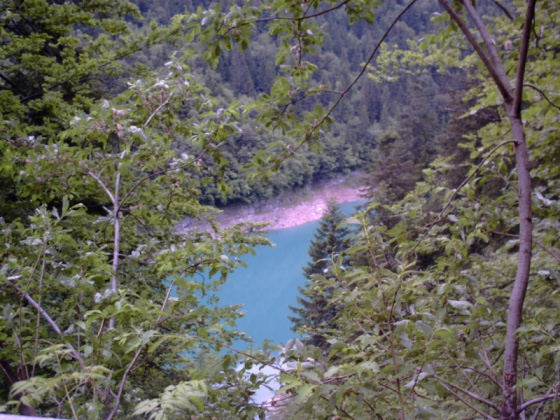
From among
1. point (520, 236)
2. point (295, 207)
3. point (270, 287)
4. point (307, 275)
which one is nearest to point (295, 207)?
point (295, 207)

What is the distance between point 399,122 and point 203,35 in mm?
19604

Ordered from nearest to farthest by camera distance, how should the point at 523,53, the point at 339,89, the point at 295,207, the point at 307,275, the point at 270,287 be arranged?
Result: the point at 523,53 < the point at 307,275 < the point at 270,287 < the point at 339,89 < the point at 295,207

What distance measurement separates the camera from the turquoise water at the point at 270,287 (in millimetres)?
14125

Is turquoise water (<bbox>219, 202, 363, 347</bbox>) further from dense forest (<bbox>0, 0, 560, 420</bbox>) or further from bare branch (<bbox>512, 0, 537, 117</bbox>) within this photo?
bare branch (<bbox>512, 0, 537, 117</bbox>)

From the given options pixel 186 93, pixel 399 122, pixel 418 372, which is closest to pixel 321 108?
pixel 418 372

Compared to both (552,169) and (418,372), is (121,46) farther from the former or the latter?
(418,372)

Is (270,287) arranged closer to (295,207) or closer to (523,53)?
(295,207)

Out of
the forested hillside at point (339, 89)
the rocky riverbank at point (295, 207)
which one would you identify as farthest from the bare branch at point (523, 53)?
the rocky riverbank at point (295, 207)

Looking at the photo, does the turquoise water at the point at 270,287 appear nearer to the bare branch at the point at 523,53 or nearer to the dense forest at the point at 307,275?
the dense forest at the point at 307,275

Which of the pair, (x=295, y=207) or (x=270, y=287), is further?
(x=295, y=207)

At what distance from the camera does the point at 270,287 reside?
1744 centimetres

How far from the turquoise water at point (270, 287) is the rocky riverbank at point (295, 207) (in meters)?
2.22

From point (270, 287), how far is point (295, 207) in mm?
10843

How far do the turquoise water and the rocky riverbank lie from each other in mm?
2218
